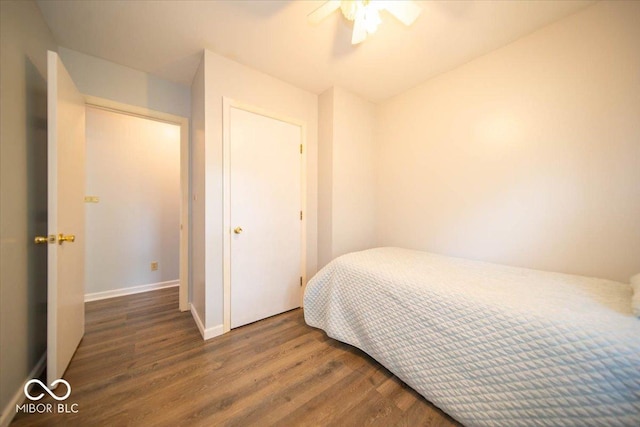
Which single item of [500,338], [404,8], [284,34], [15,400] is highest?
[284,34]

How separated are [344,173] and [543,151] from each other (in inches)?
60.1

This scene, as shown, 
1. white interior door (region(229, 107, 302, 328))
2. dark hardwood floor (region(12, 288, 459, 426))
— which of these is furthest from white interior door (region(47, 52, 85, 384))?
white interior door (region(229, 107, 302, 328))

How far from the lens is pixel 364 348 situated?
1506 millimetres

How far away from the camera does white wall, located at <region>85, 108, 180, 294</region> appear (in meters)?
2.51

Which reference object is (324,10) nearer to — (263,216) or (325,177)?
(325,177)

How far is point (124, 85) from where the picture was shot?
1864mm

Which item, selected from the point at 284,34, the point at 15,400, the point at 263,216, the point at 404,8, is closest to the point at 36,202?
the point at 15,400

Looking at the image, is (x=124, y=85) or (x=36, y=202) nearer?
(x=36, y=202)

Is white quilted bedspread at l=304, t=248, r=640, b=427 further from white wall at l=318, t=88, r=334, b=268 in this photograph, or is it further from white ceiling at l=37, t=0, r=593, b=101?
white ceiling at l=37, t=0, r=593, b=101

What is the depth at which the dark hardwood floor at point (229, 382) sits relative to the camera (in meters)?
1.08

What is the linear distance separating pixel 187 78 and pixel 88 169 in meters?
1.73

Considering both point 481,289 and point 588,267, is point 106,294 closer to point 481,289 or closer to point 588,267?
point 481,289

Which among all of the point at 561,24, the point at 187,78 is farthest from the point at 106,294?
the point at 561,24

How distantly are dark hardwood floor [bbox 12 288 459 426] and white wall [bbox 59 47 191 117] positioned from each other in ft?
6.83
